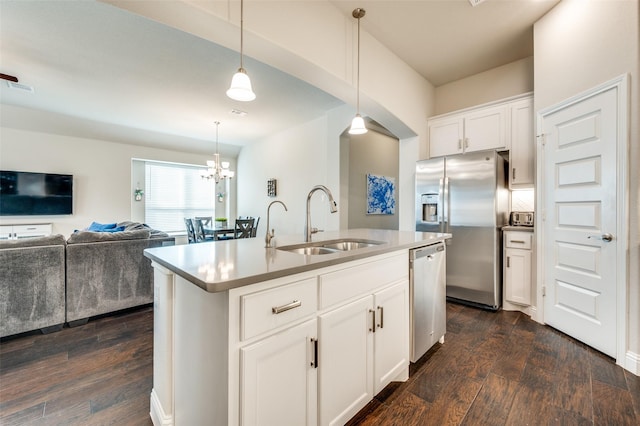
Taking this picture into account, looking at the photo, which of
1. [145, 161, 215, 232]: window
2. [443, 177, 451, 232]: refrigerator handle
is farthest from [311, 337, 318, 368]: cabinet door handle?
[145, 161, 215, 232]: window

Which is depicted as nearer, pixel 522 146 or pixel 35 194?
pixel 522 146

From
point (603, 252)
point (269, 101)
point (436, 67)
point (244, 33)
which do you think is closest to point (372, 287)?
point (244, 33)

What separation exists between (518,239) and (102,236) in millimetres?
4479

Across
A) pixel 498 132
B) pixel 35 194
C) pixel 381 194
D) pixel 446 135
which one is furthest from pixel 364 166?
pixel 35 194

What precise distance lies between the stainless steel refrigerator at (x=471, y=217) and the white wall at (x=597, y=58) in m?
0.84

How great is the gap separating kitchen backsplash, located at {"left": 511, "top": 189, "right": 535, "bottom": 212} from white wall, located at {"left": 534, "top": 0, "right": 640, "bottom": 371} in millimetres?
1072

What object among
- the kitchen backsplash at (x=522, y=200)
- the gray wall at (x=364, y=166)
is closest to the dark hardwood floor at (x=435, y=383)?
the kitchen backsplash at (x=522, y=200)

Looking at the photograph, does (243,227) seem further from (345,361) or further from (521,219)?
(521,219)

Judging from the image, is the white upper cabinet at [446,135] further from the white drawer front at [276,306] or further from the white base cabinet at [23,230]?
the white base cabinet at [23,230]

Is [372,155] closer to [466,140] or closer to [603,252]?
[466,140]

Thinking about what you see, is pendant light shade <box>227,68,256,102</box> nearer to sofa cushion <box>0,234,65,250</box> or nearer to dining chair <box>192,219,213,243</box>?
sofa cushion <box>0,234,65,250</box>

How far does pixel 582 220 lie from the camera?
2328 mm

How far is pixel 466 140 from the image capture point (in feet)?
11.7

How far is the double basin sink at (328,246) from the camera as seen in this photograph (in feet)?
6.00
